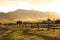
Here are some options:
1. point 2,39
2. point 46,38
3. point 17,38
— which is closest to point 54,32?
point 46,38

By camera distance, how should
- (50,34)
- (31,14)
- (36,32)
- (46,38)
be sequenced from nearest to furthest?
(46,38), (50,34), (36,32), (31,14)

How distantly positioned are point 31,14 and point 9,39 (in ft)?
548

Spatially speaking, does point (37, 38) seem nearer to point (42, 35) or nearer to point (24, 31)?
point (42, 35)

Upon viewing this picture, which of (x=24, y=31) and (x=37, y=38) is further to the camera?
(x=24, y=31)

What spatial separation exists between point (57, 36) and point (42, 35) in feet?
9.80

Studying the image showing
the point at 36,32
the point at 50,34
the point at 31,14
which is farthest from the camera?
the point at 31,14

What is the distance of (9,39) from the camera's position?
107 ft

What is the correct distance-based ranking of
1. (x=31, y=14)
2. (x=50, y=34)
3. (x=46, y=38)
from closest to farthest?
1. (x=46, y=38)
2. (x=50, y=34)
3. (x=31, y=14)

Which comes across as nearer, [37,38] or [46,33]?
[37,38]

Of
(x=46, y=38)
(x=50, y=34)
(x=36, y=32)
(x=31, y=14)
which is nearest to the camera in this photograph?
(x=46, y=38)

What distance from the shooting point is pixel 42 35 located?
35.1 m

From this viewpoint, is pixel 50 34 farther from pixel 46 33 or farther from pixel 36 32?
pixel 36 32

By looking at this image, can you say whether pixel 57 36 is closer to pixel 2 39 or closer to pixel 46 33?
pixel 46 33

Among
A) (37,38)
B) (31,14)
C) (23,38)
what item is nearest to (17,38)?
(23,38)
